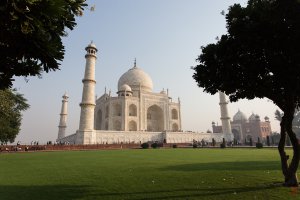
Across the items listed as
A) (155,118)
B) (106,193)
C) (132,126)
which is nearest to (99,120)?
(132,126)

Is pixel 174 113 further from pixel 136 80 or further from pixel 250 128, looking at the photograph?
pixel 250 128

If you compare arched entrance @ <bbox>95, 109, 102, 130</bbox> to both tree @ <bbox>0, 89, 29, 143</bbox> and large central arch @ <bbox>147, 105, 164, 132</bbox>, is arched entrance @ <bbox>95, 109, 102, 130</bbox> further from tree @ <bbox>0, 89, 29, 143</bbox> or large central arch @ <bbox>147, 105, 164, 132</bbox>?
tree @ <bbox>0, 89, 29, 143</bbox>

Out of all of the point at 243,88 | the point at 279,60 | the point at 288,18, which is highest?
Answer: the point at 288,18

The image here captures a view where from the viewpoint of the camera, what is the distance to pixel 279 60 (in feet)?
22.8

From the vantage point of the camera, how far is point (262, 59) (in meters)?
7.51

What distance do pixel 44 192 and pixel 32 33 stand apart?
4299 millimetres

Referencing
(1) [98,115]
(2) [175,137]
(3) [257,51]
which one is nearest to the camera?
(3) [257,51]

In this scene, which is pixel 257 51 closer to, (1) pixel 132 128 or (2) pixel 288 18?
(2) pixel 288 18

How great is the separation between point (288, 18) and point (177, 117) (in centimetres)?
5225


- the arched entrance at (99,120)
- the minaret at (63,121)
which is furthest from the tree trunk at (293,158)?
the minaret at (63,121)

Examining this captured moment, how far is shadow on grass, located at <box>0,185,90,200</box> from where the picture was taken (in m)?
6.12

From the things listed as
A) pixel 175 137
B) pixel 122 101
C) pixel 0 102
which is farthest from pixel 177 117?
pixel 0 102

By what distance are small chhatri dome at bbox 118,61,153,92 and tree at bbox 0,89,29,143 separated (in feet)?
88.9

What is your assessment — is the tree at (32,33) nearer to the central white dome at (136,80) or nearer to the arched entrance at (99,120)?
the central white dome at (136,80)
